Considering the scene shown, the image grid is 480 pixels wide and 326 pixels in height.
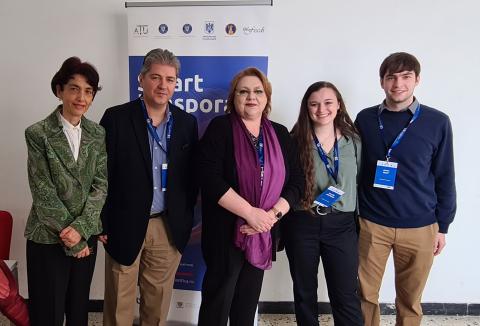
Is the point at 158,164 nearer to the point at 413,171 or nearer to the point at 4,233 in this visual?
the point at 4,233

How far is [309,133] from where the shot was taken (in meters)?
1.88

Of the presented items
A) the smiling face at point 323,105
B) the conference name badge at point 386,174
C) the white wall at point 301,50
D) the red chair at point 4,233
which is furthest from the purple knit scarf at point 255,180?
the red chair at point 4,233

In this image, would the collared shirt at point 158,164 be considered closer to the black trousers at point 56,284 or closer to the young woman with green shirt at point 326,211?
the black trousers at point 56,284

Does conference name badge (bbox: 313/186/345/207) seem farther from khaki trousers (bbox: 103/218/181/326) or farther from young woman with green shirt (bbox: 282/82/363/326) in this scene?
khaki trousers (bbox: 103/218/181/326)

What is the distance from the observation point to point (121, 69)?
96.1 inches

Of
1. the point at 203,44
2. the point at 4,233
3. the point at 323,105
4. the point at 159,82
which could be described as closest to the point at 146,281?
the point at 4,233

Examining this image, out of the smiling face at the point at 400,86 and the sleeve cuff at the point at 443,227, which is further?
the sleeve cuff at the point at 443,227

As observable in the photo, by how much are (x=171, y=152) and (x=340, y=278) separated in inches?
45.0

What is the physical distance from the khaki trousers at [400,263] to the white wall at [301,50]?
→ 3.07ft

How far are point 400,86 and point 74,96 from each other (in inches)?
64.5

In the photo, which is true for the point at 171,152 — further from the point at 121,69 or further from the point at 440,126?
the point at 440,126

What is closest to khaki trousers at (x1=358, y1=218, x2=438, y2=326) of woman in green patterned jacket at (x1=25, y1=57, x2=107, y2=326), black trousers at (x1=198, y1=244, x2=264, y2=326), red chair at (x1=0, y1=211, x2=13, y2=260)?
black trousers at (x1=198, y1=244, x2=264, y2=326)

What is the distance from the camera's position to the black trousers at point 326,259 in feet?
6.14

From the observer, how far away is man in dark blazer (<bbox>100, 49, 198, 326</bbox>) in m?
1.73
